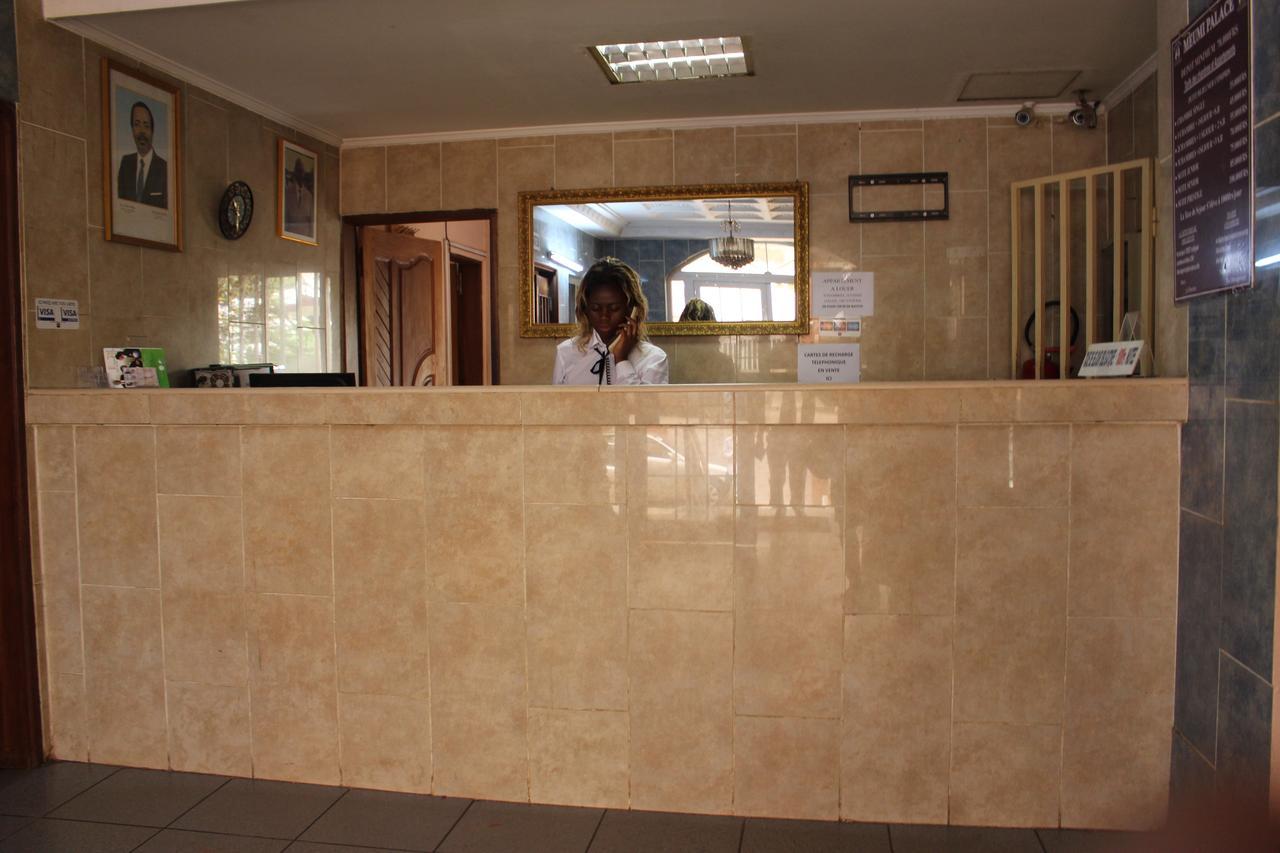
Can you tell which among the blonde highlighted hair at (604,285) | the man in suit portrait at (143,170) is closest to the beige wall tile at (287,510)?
the man in suit portrait at (143,170)

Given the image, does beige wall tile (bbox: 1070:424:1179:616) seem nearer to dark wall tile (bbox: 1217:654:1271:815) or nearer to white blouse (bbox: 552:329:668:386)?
dark wall tile (bbox: 1217:654:1271:815)

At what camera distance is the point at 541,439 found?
2402 millimetres

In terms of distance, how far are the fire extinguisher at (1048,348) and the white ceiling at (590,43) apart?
100 cm

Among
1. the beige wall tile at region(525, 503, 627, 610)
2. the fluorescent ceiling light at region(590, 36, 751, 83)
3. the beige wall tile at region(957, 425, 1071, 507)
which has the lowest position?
the beige wall tile at region(525, 503, 627, 610)

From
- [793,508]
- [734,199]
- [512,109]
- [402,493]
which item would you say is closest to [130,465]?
[402,493]

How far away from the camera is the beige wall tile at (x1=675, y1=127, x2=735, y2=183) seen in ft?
14.5

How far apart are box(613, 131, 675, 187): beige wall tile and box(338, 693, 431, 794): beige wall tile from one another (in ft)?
9.69

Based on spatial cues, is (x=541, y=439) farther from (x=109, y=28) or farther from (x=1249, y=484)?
(x=109, y=28)

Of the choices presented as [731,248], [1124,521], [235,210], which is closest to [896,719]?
[1124,521]

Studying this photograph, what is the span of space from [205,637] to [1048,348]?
369 cm

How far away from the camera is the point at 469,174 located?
4.65 metres

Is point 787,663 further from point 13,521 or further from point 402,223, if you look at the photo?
point 402,223

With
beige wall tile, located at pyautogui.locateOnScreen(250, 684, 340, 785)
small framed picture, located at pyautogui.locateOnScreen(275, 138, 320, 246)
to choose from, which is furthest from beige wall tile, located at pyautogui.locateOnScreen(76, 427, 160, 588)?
small framed picture, located at pyautogui.locateOnScreen(275, 138, 320, 246)

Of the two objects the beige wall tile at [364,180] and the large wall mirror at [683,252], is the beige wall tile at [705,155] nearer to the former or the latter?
the large wall mirror at [683,252]
